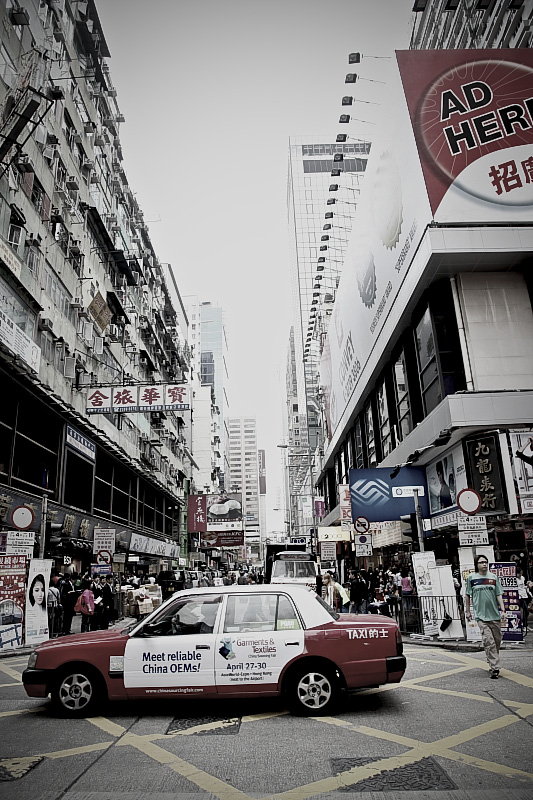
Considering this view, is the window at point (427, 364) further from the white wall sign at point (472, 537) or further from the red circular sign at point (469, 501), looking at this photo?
the white wall sign at point (472, 537)

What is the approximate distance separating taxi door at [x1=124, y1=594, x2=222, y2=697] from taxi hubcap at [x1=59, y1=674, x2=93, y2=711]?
0.50 meters

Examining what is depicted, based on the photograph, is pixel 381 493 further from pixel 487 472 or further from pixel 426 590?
pixel 426 590

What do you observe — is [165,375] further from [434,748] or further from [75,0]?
[434,748]

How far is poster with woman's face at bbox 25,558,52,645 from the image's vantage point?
14685mm

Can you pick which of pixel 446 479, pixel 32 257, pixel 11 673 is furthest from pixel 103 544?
pixel 446 479

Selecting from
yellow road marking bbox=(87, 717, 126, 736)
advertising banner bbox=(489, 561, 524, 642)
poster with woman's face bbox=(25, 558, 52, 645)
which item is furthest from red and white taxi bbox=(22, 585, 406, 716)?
poster with woman's face bbox=(25, 558, 52, 645)

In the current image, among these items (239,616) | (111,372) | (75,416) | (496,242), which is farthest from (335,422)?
(239,616)

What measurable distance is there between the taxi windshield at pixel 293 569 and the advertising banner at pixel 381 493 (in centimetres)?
828

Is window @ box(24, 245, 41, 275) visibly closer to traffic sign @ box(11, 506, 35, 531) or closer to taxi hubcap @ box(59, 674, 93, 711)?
traffic sign @ box(11, 506, 35, 531)

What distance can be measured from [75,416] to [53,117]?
12.6 m

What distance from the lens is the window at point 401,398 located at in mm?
23361

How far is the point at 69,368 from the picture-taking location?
82.6 feet

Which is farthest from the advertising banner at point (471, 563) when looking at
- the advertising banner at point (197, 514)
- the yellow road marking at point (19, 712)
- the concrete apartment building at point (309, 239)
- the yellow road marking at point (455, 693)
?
the concrete apartment building at point (309, 239)

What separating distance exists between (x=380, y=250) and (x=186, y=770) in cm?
2211
